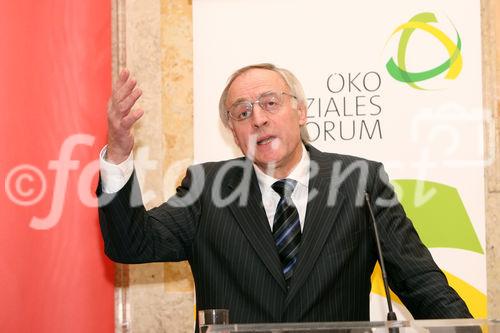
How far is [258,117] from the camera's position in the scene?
10.0 feet

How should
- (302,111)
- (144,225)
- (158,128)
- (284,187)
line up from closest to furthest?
(144,225)
(284,187)
(302,111)
(158,128)

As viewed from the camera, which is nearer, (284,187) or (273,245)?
(273,245)

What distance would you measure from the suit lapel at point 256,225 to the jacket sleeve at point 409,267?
454 mm

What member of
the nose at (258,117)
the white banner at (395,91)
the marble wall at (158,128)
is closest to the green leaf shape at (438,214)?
the white banner at (395,91)

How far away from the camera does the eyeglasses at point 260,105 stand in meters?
3.11

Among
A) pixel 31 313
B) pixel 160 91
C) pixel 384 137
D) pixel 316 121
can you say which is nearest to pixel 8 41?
pixel 160 91

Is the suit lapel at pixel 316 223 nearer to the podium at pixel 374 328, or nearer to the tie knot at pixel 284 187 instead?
the tie knot at pixel 284 187

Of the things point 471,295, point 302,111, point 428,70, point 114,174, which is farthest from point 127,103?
point 471,295

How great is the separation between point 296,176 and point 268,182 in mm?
134

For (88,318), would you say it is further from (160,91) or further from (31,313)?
(160,91)

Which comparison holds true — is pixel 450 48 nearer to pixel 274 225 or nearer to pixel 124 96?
pixel 274 225

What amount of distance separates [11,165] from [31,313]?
779 mm

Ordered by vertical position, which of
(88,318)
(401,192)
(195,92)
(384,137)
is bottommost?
(88,318)

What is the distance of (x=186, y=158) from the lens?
4074 millimetres
